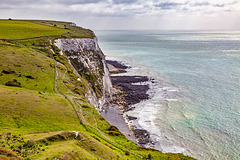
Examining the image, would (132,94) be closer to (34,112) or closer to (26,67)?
(26,67)

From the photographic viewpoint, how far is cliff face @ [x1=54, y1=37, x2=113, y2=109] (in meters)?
82.1

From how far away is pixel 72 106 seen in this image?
4628 cm

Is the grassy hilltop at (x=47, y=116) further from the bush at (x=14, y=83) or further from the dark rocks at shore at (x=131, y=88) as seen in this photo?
the dark rocks at shore at (x=131, y=88)

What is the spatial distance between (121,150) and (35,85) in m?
31.1

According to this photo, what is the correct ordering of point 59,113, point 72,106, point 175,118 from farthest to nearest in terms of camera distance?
point 175,118
point 72,106
point 59,113

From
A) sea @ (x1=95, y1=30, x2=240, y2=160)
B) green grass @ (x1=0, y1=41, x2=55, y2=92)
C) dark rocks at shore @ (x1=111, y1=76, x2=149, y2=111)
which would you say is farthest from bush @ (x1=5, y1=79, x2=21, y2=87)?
dark rocks at shore @ (x1=111, y1=76, x2=149, y2=111)

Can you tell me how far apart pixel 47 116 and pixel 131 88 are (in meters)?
70.7

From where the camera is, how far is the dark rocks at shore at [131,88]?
88.9m

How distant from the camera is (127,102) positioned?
285ft

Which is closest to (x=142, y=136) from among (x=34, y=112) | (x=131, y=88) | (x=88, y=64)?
(x=34, y=112)

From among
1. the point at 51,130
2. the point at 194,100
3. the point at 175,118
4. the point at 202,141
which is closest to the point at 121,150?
the point at 51,130

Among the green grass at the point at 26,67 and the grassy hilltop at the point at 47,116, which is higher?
the green grass at the point at 26,67

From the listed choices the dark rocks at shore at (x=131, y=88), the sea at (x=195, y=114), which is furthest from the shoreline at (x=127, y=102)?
the sea at (x=195, y=114)

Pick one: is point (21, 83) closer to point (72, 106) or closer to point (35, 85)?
point (35, 85)
